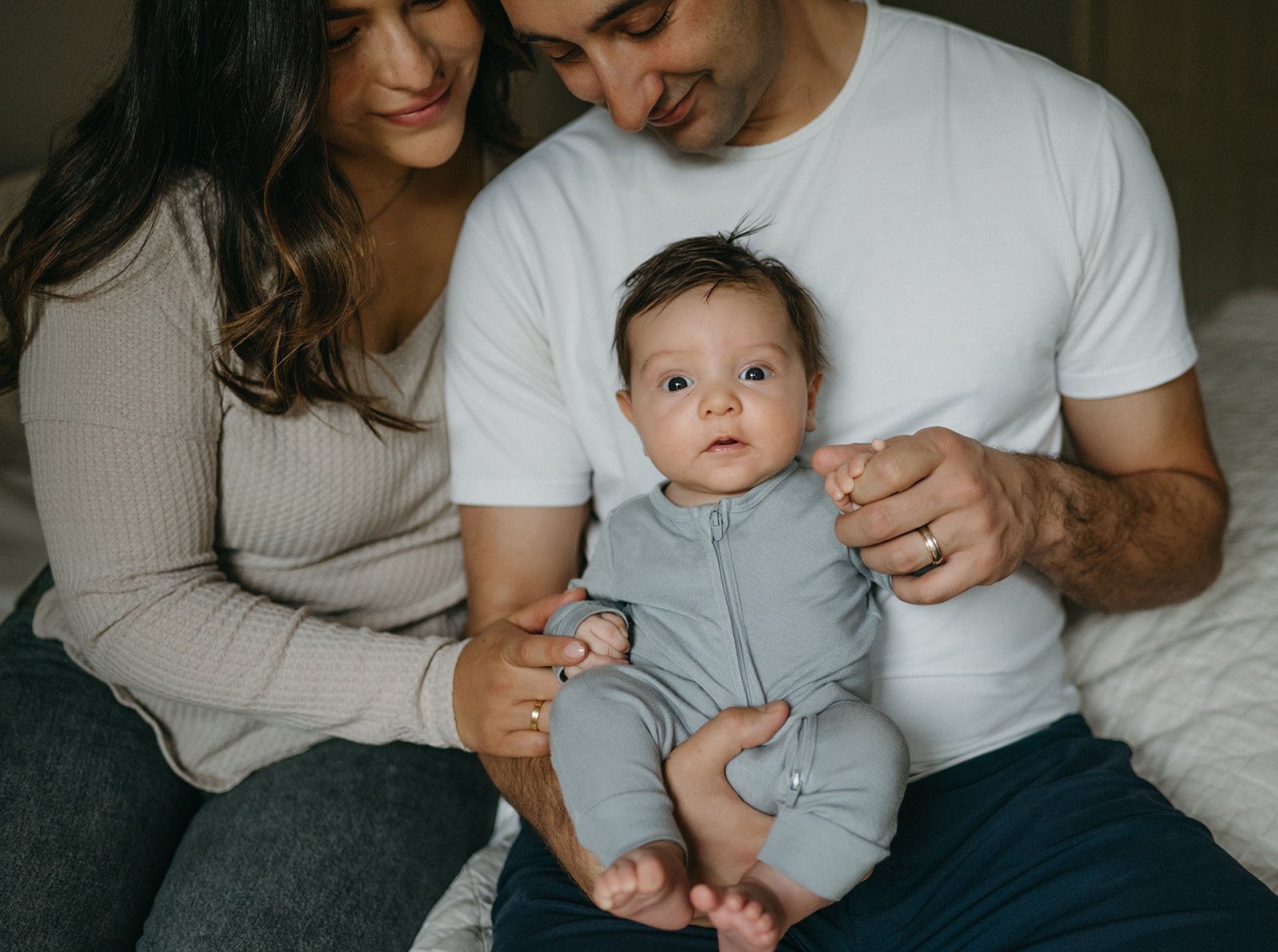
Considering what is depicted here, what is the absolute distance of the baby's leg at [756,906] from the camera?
0.92 meters

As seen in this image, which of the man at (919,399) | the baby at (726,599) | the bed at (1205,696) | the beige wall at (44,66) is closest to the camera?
the baby at (726,599)

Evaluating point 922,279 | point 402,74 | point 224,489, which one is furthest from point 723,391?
point 224,489

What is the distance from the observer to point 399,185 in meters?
1.67

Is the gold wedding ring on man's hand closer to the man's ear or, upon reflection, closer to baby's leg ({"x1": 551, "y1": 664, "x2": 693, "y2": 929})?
the man's ear

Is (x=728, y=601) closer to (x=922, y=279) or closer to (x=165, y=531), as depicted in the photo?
(x=922, y=279)

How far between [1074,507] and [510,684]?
708mm

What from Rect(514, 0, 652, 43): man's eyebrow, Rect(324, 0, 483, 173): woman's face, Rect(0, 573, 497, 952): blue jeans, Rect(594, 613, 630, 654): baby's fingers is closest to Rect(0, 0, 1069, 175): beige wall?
Rect(324, 0, 483, 173): woman's face

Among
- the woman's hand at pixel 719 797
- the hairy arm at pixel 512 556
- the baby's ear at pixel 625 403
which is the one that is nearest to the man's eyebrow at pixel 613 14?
the baby's ear at pixel 625 403

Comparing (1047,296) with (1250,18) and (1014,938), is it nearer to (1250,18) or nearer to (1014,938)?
(1014,938)

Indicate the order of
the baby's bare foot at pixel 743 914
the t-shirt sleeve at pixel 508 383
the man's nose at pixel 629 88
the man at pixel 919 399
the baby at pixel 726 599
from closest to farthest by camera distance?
1. the baby's bare foot at pixel 743 914
2. the baby at pixel 726 599
3. the man at pixel 919 399
4. the man's nose at pixel 629 88
5. the t-shirt sleeve at pixel 508 383

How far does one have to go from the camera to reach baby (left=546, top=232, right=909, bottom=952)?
1032 mm

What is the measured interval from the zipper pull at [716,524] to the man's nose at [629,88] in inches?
18.3

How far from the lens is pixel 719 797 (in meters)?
1.10

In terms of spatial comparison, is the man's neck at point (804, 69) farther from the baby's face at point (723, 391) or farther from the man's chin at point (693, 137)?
the baby's face at point (723, 391)
